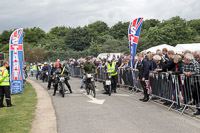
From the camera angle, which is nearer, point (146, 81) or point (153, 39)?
point (146, 81)

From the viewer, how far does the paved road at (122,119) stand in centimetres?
632

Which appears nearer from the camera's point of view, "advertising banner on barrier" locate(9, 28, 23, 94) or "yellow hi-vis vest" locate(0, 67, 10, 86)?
"yellow hi-vis vest" locate(0, 67, 10, 86)

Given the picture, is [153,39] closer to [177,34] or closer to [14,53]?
[177,34]

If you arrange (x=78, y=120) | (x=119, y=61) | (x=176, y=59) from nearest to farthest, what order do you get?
(x=78, y=120) < (x=176, y=59) < (x=119, y=61)

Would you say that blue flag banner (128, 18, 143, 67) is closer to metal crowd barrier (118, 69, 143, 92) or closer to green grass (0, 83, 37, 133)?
metal crowd barrier (118, 69, 143, 92)

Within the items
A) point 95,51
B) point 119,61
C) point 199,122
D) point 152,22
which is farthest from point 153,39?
point 199,122

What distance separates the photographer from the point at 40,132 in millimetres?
6414

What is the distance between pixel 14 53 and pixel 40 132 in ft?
31.0

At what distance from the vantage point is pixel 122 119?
7.39m

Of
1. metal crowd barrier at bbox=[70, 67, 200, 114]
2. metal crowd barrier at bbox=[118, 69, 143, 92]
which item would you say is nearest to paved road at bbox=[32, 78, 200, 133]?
metal crowd barrier at bbox=[70, 67, 200, 114]

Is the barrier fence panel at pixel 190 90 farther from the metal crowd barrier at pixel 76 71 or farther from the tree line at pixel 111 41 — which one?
the tree line at pixel 111 41

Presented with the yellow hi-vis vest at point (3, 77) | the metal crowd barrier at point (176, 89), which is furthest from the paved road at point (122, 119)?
the yellow hi-vis vest at point (3, 77)

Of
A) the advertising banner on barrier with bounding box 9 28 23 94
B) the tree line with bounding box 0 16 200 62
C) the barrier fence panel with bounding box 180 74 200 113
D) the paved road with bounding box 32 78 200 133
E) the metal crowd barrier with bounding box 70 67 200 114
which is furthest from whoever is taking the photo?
the tree line with bounding box 0 16 200 62

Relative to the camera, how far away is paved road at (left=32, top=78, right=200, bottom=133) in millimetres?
6320
